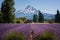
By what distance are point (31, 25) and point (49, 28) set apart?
50 centimetres

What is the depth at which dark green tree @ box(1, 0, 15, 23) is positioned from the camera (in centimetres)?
1507

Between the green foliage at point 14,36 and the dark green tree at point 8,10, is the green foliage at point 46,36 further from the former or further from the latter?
the dark green tree at point 8,10

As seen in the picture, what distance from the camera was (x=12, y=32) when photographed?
442 centimetres

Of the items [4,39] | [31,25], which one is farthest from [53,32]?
[4,39]

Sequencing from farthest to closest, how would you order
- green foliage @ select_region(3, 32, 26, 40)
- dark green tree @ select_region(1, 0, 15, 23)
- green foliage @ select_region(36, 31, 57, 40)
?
dark green tree @ select_region(1, 0, 15, 23) → green foliage @ select_region(36, 31, 57, 40) → green foliage @ select_region(3, 32, 26, 40)

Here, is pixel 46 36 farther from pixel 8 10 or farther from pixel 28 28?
pixel 8 10

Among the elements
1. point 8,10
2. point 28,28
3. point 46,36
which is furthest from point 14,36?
point 8,10

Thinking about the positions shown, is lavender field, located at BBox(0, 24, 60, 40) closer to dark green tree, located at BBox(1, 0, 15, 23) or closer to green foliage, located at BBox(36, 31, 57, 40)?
green foliage, located at BBox(36, 31, 57, 40)

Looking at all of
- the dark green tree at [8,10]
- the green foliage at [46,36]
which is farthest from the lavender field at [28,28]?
the dark green tree at [8,10]

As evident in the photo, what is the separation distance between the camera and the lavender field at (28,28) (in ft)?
14.8

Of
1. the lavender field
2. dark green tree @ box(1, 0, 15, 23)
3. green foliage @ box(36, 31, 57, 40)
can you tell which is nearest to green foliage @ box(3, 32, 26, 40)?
the lavender field

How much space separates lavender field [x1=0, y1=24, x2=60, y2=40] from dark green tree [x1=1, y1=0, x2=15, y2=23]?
33.9 feet

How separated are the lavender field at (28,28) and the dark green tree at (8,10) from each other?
33.9ft

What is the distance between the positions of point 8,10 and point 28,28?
11.1 meters
